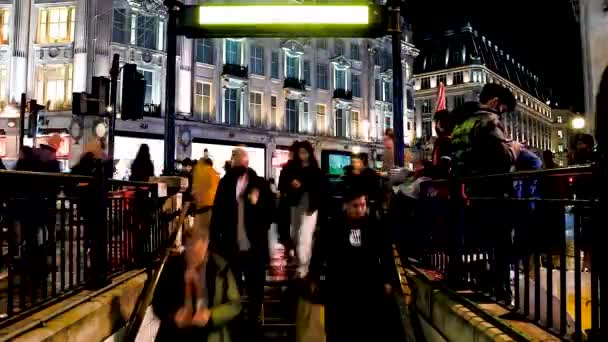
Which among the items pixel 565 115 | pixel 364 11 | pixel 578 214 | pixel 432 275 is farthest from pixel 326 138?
pixel 565 115

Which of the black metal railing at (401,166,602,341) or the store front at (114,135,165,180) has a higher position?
the store front at (114,135,165,180)

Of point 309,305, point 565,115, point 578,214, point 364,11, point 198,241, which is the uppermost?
point 565,115

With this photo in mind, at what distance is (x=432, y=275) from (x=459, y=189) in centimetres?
138

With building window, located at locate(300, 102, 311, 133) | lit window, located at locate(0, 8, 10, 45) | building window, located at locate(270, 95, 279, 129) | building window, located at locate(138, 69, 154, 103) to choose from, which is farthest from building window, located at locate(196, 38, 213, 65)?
lit window, located at locate(0, 8, 10, 45)

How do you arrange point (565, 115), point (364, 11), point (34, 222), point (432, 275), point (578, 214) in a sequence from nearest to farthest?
point (578, 214)
point (34, 222)
point (432, 275)
point (364, 11)
point (565, 115)

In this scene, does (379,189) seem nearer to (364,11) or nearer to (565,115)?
(364,11)

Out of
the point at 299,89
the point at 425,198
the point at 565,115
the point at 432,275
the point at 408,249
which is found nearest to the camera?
the point at 432,275

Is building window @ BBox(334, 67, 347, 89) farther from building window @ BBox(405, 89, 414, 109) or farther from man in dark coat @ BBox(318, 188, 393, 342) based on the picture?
man in dark coat @ BBox(318, 188, 393, 342)

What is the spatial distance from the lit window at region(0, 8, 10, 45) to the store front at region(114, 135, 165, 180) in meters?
8.92

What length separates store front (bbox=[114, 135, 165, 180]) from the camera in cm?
2719

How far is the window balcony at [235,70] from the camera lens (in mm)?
33156

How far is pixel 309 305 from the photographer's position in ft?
17.0

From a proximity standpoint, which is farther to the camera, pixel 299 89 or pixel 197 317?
pixel 299 89

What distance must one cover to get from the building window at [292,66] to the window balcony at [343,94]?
4272 millimetres
